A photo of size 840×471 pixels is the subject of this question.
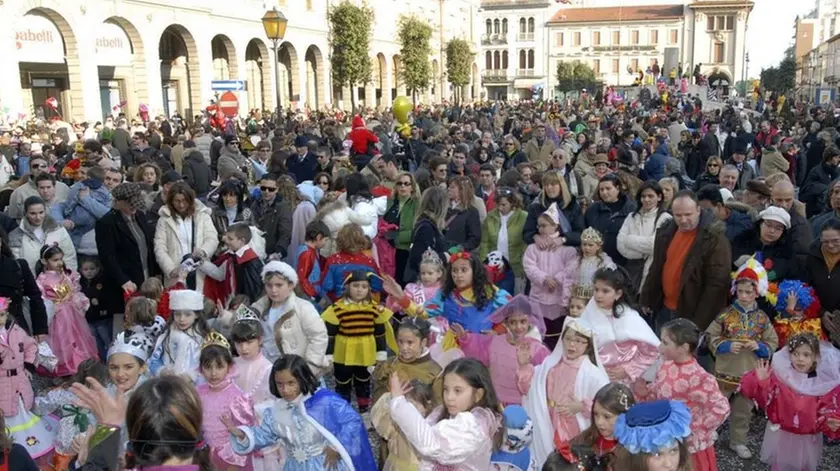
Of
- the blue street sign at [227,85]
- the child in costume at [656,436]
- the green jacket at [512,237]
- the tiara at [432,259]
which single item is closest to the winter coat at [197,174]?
the green jacket at [512,237]

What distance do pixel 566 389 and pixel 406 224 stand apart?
12.1ft

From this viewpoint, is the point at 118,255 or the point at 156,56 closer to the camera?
the point at 118,255

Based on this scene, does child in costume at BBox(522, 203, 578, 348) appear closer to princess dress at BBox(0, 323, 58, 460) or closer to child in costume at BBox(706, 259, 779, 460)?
child in costume at BBox(706, 259, 779, 460)

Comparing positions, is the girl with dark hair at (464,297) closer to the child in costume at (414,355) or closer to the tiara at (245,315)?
the child in costume at (414,355)

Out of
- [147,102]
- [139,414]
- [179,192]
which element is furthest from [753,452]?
[147,102]

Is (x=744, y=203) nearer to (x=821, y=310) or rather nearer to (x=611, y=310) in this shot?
(x=821, y=310)

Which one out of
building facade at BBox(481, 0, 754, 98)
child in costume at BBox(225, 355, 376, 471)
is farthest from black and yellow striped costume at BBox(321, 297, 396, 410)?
building facade at BBox(481, 0, 754, 98)

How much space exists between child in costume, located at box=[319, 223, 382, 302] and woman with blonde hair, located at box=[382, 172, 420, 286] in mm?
1295

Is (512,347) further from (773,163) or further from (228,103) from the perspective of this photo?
(228,103)

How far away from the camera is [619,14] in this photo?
79.5 meters

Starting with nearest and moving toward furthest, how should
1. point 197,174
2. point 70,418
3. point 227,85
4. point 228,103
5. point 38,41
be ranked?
point 70,418, point 197,174, point 228,103, point 227,85, point 38,41

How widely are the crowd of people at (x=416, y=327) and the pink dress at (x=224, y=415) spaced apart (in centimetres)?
2

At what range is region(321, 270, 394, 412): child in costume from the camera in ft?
17.8

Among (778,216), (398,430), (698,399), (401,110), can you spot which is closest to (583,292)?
(698,399)
